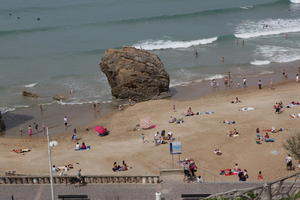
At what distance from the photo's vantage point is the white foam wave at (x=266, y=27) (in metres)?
70.5

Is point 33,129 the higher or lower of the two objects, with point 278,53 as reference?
lower

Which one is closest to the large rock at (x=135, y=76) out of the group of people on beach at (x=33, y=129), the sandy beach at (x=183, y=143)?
the sandy beach at (x=183, y=143)

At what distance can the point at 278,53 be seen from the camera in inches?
2325

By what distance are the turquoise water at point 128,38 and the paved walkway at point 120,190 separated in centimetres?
2230

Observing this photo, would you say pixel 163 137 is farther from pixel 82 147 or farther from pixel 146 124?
pixel 82 147

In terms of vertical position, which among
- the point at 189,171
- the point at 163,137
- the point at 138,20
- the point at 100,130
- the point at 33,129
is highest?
the point at 138,20

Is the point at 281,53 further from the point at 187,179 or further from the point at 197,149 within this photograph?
the point at 187,179

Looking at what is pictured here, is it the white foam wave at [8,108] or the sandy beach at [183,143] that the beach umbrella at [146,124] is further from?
the white foam wave at [8,108]

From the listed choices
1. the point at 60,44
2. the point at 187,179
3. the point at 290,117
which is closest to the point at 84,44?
the point at 60,44

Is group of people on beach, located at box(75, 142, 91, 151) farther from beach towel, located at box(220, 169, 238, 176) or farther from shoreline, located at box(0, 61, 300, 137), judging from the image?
beach towel, located at box(220, 169, 238, 176)

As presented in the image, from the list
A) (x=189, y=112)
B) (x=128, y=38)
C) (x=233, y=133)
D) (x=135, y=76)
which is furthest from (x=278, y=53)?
(x=233, y=133)

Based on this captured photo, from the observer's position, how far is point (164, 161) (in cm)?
3109

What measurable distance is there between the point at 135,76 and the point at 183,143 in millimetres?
13691

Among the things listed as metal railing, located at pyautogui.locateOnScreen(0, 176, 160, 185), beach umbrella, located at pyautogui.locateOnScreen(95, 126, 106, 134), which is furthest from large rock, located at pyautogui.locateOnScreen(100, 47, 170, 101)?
metal railing, located at pyautogui.locateOnScreen(0, 176, 160, 185)
